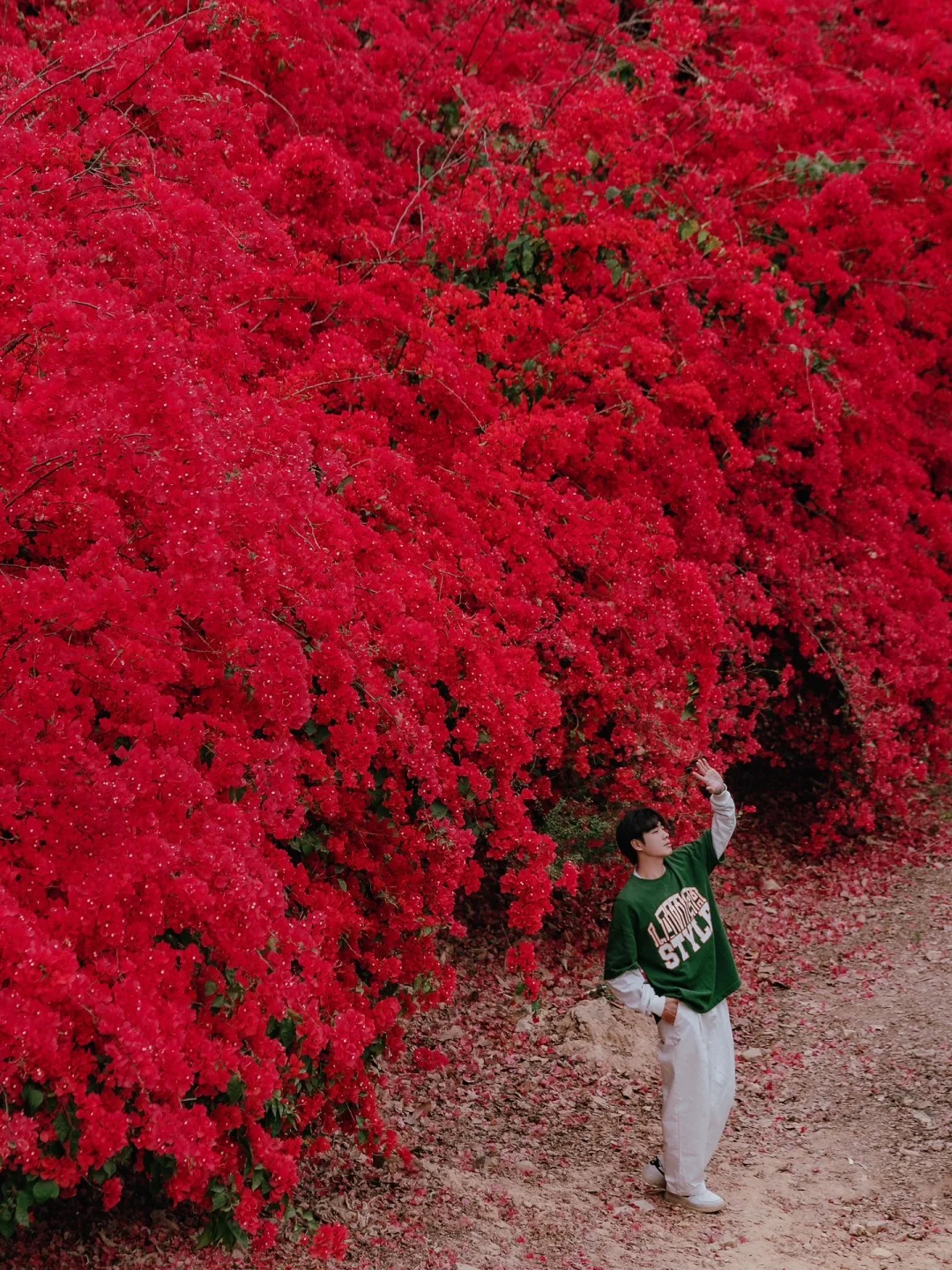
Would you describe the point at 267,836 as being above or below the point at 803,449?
above

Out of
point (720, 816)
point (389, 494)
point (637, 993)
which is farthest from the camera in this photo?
point (389, 494)

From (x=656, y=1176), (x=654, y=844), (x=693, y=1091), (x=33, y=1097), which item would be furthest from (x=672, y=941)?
(x=33, y=1097)

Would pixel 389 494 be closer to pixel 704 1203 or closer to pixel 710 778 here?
pixel 710 778

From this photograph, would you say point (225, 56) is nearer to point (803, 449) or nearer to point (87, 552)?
point (803, 449)

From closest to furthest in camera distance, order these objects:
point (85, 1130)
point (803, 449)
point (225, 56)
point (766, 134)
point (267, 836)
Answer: point (85, 1130), point (267, 836), point (225, 56), point (803, 449), point (766, 134)

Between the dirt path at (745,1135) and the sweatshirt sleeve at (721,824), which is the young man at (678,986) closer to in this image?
the sweatshirt sleeve at (721,824)

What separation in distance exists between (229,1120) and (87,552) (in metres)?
1.52

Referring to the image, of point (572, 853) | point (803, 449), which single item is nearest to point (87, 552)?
point (572, 853)

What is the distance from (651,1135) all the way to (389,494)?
2733 mm

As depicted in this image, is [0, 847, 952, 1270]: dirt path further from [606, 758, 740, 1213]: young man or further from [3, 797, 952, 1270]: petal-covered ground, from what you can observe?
[606, 758, 740, 1213]: young man

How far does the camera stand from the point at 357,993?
4121mm

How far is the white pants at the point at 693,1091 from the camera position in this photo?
4406mm

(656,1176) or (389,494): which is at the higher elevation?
(389,494)

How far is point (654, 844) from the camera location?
4539 millimetres
